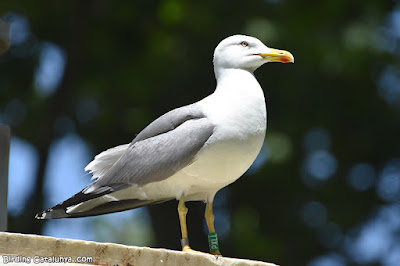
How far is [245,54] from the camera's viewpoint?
336cm

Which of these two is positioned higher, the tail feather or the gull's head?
the gull's head

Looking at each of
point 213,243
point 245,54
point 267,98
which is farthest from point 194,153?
point 267,98

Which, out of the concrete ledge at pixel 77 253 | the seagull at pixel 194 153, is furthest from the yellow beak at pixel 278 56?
the concrete ledge at pixel 77 253

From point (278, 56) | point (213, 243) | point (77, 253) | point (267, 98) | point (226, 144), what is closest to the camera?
point (77, 253)

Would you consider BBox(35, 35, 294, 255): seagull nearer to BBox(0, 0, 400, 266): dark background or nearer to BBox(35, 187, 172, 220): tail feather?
BBox(35, 187, 172, 220): tail feather

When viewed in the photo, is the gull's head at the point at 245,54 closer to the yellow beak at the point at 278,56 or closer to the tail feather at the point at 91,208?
the yellow beak at the point at 278,56

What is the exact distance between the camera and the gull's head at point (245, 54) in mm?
3344

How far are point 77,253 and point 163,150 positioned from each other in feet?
2.05

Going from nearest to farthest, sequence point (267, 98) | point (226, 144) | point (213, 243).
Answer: point (226, 144), point (213, 243), point (267, 98)

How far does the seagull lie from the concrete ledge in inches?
10.6

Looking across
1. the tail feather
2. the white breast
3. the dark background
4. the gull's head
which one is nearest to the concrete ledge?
the white breast

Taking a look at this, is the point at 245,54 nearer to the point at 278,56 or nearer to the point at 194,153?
the point at 278,56

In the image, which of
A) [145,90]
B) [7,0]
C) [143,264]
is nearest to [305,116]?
[145,90]

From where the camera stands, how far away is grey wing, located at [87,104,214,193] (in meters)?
Answer: 3.13
